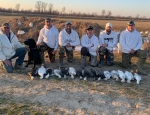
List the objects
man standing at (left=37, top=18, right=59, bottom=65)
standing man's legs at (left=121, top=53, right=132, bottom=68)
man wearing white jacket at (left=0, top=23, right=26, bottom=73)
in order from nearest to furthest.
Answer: man wearing white jacket at (left=0, top=23, right=26, bottom=73) < standing man's legs at (left=121, top=53, right=132, bottom=68) < man standing at (left=37, top=18, right=59, bottom=65)

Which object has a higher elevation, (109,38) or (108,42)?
(109,38)

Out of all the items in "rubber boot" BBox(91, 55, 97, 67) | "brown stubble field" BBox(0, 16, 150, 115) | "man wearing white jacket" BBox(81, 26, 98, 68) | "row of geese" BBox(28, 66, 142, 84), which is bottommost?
"brown stubble field" BBox(0, 16, 150, 115)

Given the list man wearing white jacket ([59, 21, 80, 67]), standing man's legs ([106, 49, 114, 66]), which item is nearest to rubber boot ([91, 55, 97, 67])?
standing man's legs ([106, 49, 114, 66])

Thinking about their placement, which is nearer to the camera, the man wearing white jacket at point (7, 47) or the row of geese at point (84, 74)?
the row of geese at point (84, 74)

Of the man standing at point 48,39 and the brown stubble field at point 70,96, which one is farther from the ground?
the man standing at point 48,39

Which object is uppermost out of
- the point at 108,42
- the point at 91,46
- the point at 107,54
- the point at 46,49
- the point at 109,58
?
the point at 108,42

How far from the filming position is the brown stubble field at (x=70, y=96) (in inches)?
199

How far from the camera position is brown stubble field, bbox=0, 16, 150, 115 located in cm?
506

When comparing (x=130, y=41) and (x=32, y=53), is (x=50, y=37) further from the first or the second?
(x=130, y=41)

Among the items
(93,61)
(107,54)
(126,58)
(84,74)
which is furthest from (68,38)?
(126,58)

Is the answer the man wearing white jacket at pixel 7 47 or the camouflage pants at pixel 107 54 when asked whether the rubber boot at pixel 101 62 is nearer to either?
the camouflage pants at pixel 107 54

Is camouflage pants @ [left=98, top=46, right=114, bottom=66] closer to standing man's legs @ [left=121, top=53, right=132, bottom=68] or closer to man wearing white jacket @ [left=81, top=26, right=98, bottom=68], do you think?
man wearing white jacket @ [left=81, top=26, right=98, bottom=68]

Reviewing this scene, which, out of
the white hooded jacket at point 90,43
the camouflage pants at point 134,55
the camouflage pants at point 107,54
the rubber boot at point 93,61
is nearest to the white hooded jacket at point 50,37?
the white hooded jacket at point 90,43

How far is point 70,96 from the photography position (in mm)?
5781
